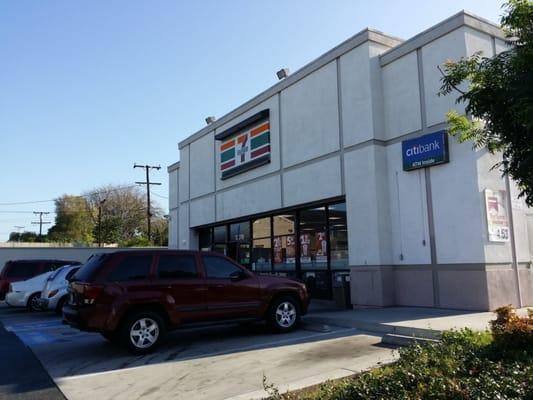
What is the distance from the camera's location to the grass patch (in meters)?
4.44

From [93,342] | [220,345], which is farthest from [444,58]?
[93,342]

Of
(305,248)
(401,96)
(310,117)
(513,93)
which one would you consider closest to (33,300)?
(305,248)

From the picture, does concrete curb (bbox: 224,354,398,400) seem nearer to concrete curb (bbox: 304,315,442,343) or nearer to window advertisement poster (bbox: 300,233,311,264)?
concrete curb (bbox: 304,315,442,343)

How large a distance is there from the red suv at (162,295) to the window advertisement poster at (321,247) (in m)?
5.82

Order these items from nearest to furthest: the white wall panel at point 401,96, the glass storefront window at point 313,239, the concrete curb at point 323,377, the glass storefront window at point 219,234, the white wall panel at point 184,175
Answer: the concrete curb at point 323,377
the white wall panel at point 401,96
the glass storefront window at point 313,239
the glass storefront window at point 219,234
the white wall panel at point 184,175

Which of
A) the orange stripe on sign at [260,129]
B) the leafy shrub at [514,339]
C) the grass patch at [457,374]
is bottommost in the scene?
the grass patch at [457,374]

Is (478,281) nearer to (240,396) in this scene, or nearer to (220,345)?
(220,345)

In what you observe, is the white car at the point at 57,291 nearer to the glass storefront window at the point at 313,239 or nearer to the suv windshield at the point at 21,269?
the suv windshield at the point at 21,269

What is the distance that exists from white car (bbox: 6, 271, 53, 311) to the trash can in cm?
1037

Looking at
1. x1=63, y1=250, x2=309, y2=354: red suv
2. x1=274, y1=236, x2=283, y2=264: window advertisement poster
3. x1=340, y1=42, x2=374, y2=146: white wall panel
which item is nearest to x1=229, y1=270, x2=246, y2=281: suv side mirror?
x1=63, y1=250, x2=309, y2=354: red suv

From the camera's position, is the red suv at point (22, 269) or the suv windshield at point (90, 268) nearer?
the suv windshield at point (90, 268)

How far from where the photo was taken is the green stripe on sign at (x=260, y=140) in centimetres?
1914

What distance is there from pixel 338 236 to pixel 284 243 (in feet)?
10.9

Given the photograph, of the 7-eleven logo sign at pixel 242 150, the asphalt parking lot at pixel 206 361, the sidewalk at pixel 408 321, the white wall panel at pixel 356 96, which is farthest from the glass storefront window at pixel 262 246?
the asphalt parking lot at pixel 206 361
